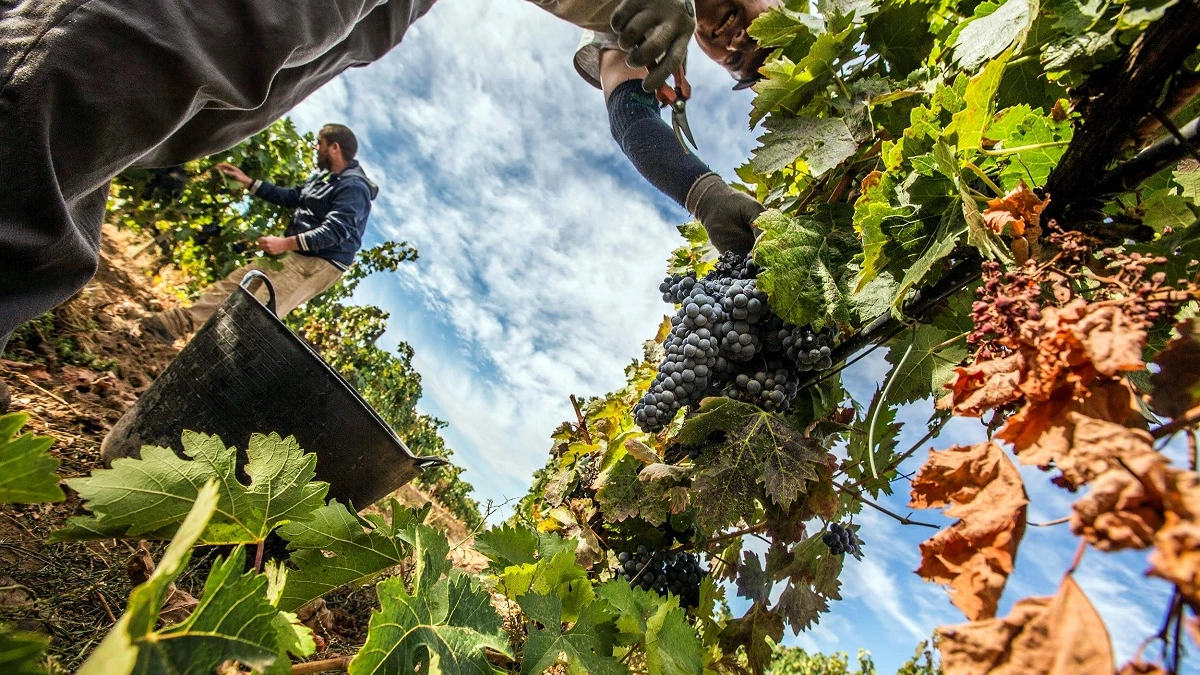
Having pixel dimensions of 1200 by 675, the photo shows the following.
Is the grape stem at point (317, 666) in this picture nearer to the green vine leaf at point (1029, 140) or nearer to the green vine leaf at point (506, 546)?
the green vine leaf at point (506, 546)

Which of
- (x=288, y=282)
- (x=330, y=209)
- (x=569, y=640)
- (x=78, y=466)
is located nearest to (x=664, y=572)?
(x=569, y=640)

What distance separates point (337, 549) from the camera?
3.31 feet

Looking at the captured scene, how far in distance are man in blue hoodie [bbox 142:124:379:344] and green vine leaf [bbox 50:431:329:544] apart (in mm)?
5208

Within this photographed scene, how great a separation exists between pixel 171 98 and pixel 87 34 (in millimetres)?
192

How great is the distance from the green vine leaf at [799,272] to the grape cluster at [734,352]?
65 mm

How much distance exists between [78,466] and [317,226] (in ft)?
14.0

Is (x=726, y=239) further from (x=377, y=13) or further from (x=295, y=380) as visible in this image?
(x=295, y=380)

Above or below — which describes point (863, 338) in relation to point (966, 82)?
below

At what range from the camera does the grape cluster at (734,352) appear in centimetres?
129

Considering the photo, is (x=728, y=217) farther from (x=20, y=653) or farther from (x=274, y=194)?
(x=274, y=194)

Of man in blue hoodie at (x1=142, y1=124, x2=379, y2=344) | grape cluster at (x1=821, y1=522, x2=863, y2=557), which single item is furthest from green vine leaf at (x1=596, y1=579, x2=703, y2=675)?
man in blue hoodie at (x1=142, y1=124, x2=379, y2=344)

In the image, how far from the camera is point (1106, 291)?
591 mm

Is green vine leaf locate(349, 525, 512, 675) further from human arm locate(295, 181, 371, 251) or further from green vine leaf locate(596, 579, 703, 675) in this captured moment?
human arm locate(295, 181, 371, 251)

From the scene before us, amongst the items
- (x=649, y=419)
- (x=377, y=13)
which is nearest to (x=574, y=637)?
(x=649, y=419)
